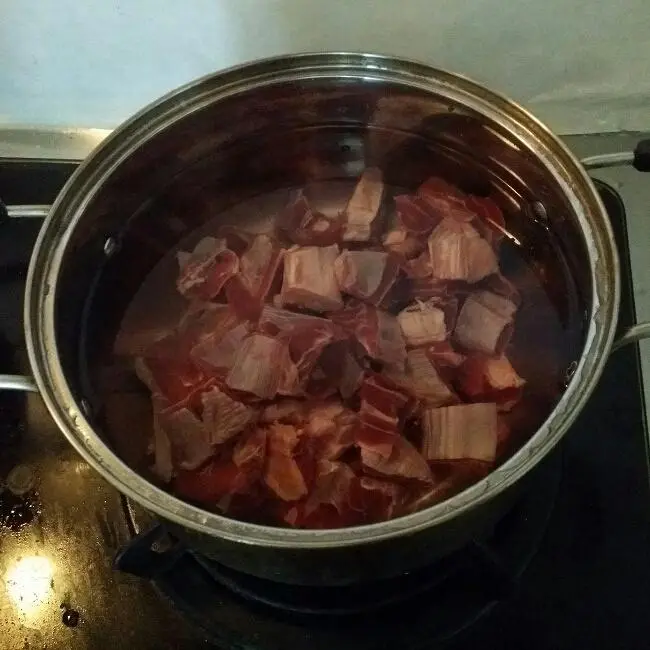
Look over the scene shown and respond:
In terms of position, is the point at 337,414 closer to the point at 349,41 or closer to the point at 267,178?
the point at 267,178

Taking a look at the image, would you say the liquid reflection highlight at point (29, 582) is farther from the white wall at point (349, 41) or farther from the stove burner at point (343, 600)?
the white wall at point (349, 41)

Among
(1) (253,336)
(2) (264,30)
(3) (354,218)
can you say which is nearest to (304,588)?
(1) (253,336)

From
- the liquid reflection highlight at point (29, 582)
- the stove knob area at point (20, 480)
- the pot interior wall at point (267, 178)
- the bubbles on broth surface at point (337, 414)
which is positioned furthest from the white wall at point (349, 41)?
the liquid reflection highlight at point (29, 582)

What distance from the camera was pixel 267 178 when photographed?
99 cm

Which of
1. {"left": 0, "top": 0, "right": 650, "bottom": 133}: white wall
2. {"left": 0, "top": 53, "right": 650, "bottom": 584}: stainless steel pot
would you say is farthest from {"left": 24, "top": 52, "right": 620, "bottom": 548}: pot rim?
{"left": 0, "top": 0, "right": 650, "bottom": 133}: white wall

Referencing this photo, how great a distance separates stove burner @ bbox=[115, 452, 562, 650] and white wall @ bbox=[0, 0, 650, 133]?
0.53 m

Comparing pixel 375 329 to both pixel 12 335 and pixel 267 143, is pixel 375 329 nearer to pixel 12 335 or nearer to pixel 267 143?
pixel 267 143

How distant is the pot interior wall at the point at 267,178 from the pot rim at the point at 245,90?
0.04 ft

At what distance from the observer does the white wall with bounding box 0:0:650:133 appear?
3.05ft

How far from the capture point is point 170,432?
0.82 m

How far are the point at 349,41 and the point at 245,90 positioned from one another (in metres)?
0.19

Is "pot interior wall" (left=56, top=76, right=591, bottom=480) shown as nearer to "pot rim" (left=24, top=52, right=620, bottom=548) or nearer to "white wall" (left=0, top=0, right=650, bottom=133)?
"pot rim" (left=24, top=52, right=620, bottom=548)

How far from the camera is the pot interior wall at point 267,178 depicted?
31.9 inches

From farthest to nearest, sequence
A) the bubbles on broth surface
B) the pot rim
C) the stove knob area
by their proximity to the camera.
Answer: the stove knob area < the bubbles on broth surface < the pot rim
